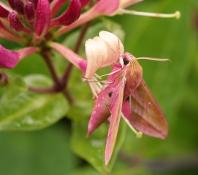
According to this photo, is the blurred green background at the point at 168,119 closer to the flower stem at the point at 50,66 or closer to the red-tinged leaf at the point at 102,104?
the flower stem at the point at 50,66

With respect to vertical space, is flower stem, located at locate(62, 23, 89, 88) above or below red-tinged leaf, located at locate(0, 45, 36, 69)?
below

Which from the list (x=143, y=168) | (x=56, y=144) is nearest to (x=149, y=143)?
(x=143, y=168)

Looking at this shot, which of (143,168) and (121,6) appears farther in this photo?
(143,168)

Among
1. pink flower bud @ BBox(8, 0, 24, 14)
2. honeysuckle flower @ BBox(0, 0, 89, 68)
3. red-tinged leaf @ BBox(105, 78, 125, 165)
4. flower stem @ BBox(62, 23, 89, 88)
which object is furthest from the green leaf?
red-tinged leaf @ BBox(105, 78, 125, 165)

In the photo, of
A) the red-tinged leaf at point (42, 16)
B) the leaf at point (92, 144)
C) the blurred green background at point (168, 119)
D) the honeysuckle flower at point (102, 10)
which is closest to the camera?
the red-tinged leaf at point (42, 16)

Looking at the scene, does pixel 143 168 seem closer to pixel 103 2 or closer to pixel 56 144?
pixel 56 144

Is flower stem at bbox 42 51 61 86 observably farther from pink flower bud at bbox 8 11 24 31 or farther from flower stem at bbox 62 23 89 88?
pink flower bud at bbox 8 11 24 31

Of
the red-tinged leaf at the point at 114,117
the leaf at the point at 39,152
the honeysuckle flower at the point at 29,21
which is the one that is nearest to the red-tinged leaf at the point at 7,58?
the honeysuckle flower at the point at 29,21
